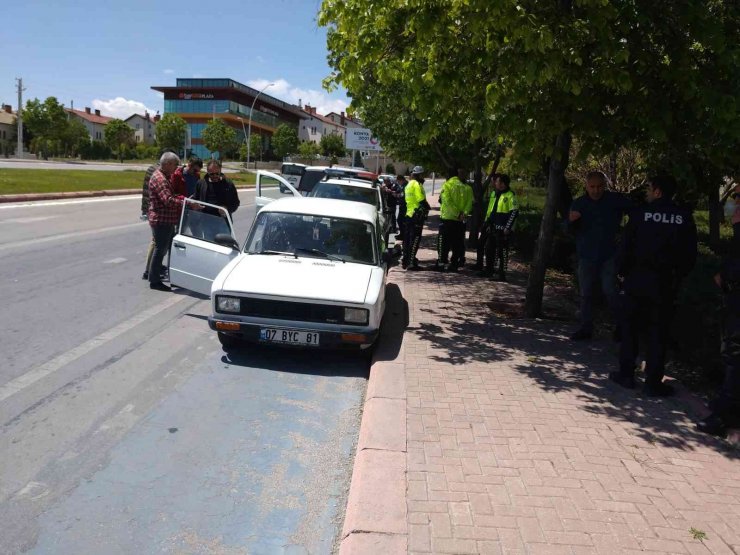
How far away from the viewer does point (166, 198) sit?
8500 millimetres

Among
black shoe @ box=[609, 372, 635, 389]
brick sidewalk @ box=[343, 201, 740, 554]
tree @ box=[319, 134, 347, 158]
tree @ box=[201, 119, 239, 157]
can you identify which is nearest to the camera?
brick sidewalk @ box=[343, 201, 740, 554]

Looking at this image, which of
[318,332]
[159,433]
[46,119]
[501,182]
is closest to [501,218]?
[501,182]

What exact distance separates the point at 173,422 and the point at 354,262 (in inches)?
111

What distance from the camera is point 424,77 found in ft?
21.4

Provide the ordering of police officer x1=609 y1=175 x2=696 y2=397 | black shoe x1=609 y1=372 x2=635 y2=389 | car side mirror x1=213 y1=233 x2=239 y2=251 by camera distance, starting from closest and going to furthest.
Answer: police officer x1=609 y1=175 x2=696 y2=397 < black shoe x1=609 y1=372 x2=635 y2=389 < car side mirror x1=213 y1=233 x2=239 y2=251

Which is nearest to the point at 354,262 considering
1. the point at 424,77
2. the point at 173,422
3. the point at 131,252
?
the point at 424,77

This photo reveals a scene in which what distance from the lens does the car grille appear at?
19.3 ft

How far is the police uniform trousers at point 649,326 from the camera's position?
17.8ft

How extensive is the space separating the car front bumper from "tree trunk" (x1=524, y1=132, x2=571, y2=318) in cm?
321

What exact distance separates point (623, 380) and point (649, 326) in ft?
1.82

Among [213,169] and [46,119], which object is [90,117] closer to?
[46,119]

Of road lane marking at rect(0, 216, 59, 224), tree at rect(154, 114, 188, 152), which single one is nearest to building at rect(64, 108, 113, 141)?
tree at rect(154, 114, 188, 152)

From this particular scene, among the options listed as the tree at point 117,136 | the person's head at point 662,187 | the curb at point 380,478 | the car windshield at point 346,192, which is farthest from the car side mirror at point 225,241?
the tree at point 117,136

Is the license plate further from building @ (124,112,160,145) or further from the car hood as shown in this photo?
building @ (124,112,160,145)
